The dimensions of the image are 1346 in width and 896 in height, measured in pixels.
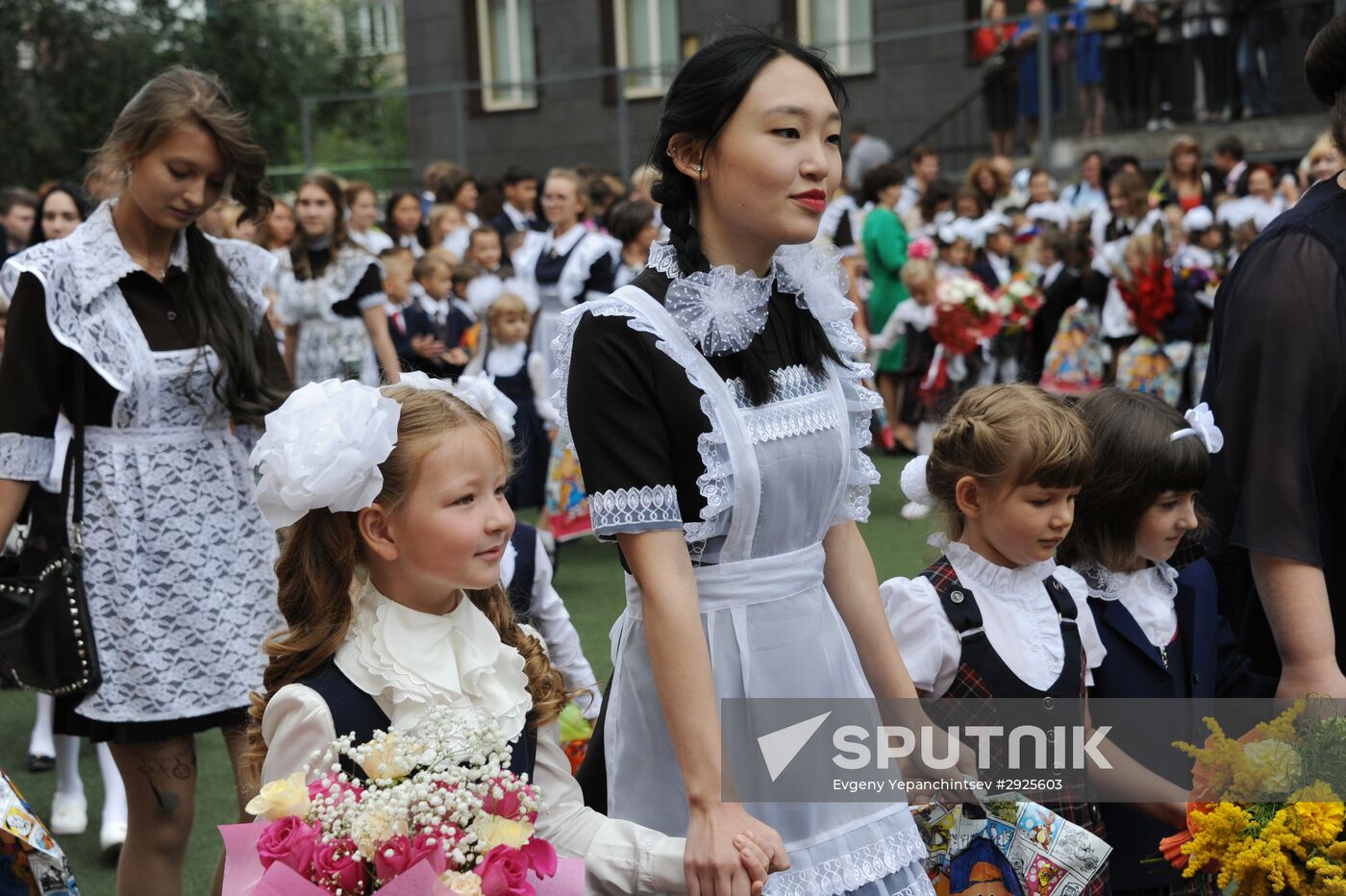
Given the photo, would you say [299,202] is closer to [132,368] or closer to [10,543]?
[10,543]

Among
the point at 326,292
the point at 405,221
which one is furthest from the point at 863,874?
the point at 405,221

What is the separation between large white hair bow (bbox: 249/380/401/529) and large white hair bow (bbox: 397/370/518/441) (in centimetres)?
21

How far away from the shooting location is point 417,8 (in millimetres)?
24281

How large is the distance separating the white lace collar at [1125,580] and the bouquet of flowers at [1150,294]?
22.6 ft

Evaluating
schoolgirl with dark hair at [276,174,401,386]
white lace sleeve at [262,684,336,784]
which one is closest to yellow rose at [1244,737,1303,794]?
white lace sleeve at [262,684,336,784]

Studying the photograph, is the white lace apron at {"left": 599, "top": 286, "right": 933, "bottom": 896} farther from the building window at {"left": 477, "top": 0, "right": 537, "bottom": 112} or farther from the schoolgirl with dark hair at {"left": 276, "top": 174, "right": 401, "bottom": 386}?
the building window at {"left": 477, "top": 0, "right": 537, "bottom": 112}

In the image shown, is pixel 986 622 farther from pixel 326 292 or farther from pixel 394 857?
pixel 326 292

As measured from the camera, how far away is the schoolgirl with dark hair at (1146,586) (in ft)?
10.6

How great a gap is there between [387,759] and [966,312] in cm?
916

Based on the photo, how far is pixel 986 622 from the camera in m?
3.05

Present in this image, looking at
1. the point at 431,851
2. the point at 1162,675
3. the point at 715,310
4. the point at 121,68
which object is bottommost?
the point at 1162,675

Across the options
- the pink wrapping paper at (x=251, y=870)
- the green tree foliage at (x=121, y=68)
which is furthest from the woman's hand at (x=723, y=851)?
the green tree foliage at (x=121, y=68)

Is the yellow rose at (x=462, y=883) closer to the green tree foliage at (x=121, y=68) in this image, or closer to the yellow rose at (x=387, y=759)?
the yellow rose at (x=387, y=759)

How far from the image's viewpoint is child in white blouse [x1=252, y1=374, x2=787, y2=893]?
2.32m
